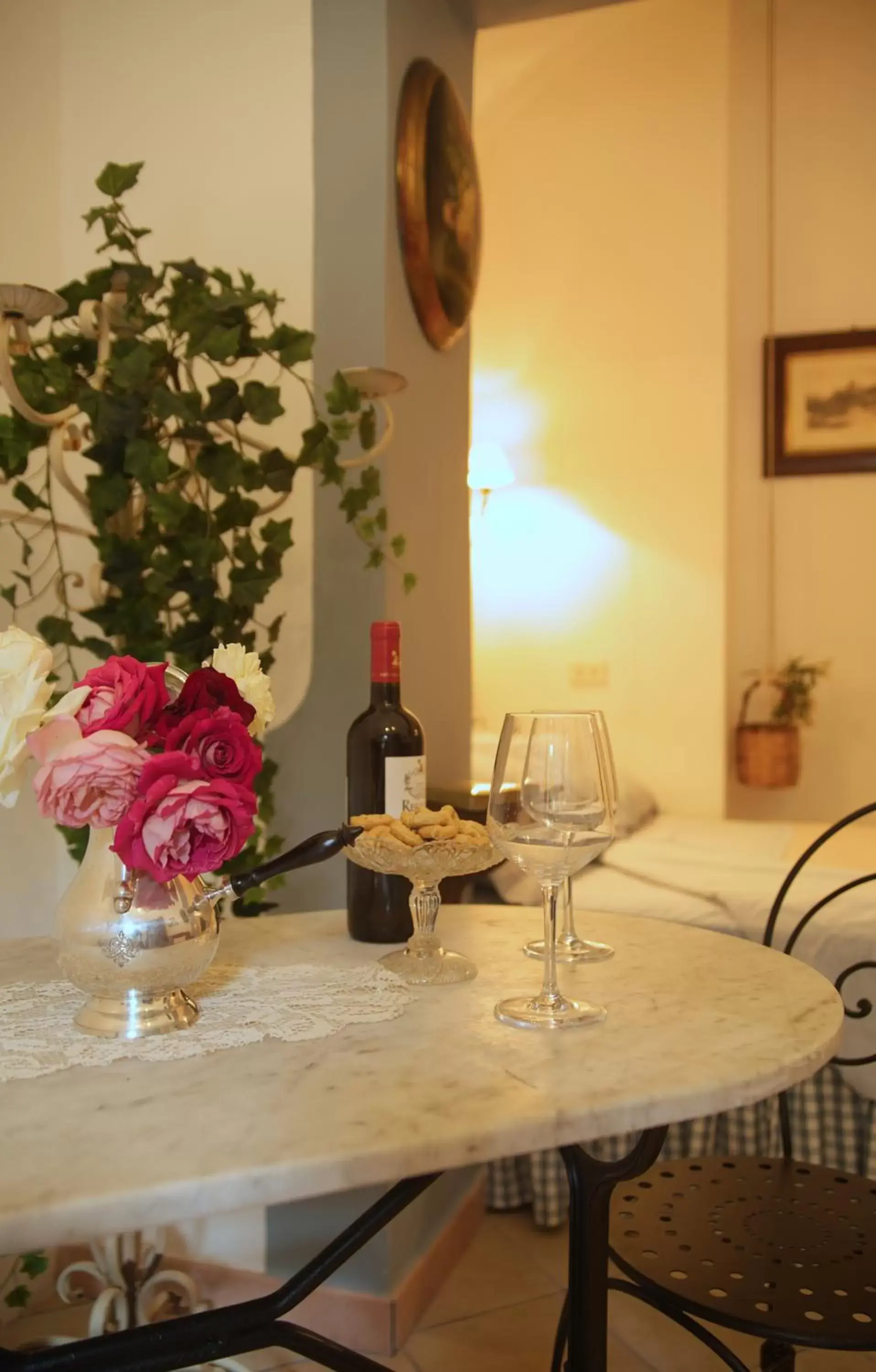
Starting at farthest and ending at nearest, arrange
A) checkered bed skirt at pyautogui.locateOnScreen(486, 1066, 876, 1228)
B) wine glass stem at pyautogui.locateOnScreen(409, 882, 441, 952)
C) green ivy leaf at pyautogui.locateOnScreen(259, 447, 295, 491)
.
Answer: checkered bed skirt at pyautogui.locateOnScreen(486, 1066, 876, 1228)
green ivy leaf at pyautogui.locateOnScreen(259, 447, 295, 491)
wine glass stem at pyautogui.locateOnScreen(409, 882, 441, 952)

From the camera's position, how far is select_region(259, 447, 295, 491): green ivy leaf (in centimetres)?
132

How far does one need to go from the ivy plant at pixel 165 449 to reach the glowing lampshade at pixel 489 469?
261 centimetres

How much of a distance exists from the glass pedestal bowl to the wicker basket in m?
3.12

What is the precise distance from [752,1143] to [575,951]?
1184 millimetres

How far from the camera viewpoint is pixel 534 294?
13.5 ft

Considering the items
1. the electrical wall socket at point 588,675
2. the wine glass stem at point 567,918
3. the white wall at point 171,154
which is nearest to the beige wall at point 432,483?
the white wall at point 171,154

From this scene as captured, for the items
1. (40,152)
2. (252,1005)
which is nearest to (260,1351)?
(252,1005)

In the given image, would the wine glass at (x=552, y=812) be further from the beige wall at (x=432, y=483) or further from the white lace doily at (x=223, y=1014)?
the beige wall at (x=432, y=483)

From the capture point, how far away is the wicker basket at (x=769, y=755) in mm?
3916

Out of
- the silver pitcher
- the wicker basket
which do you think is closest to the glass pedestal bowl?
the silver pitcher

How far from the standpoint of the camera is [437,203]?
6.29ft

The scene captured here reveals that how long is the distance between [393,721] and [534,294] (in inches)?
134

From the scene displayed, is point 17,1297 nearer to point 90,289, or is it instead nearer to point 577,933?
point 577,933

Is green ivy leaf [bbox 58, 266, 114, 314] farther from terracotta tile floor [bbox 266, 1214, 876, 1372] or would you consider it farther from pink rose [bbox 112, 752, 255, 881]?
terracotta tile floor [bbox 266, 1214, 876, 1372]
